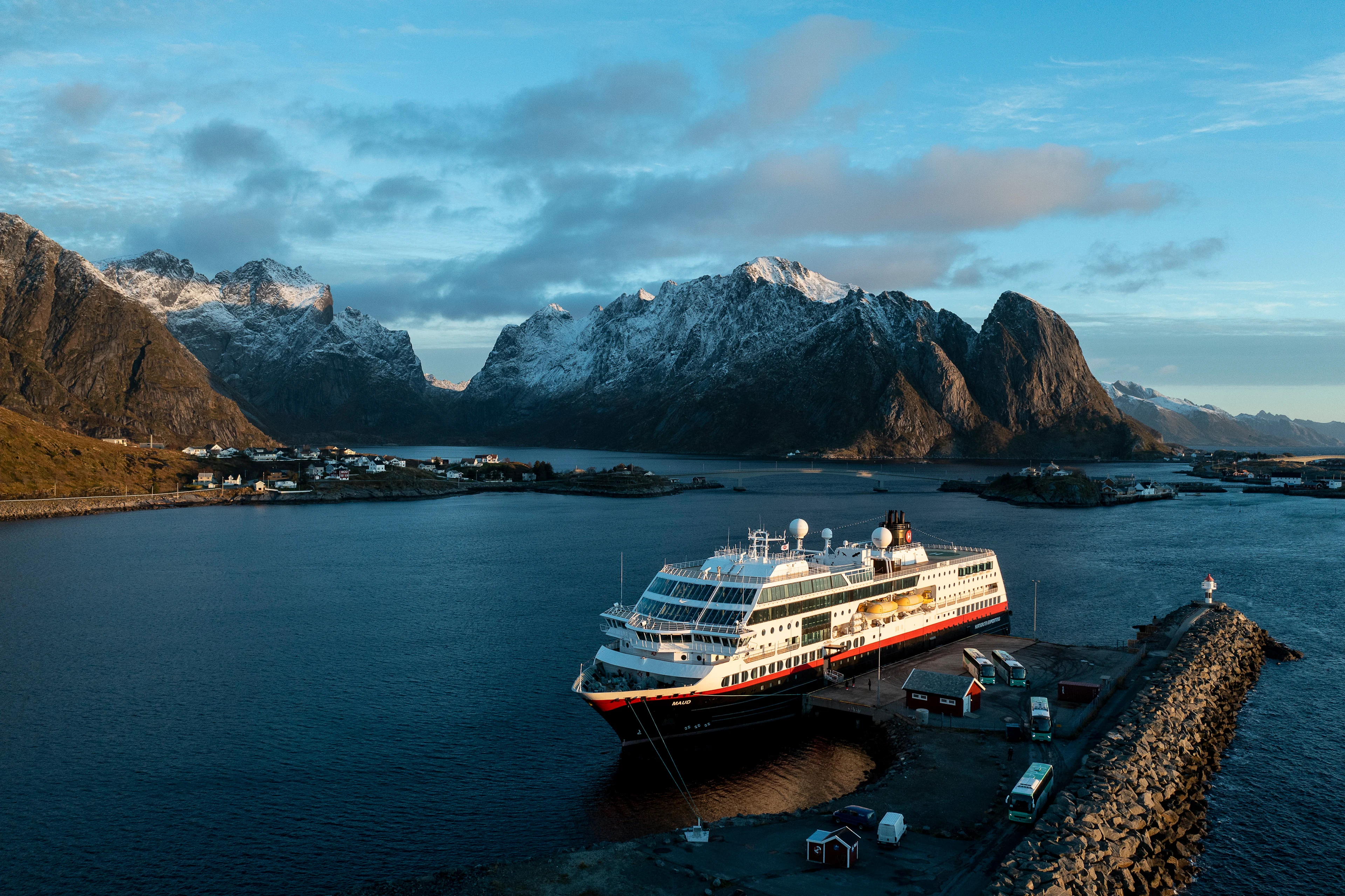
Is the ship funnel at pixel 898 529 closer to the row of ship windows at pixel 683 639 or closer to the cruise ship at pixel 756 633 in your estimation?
the cruise ship at pixel 756 633

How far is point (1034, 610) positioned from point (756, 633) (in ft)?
130

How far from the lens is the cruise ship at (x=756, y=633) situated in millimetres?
47281

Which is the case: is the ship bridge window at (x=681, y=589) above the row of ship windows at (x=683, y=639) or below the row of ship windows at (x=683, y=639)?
above

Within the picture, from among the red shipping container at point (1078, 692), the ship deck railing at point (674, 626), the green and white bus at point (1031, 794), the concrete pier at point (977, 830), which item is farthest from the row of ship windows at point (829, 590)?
the green and white bus at point (1031, 794)

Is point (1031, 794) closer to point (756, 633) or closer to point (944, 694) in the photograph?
point (944, 694)

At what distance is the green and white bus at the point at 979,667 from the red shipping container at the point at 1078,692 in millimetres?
4373

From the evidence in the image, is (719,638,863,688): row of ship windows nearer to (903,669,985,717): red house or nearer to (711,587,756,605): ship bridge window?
(711,587,756,605): ship bridge window

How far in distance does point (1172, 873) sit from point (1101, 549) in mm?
93601

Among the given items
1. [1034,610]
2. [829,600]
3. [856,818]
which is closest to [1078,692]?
[829,600]

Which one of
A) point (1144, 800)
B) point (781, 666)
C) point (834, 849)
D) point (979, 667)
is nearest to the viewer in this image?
point (834, 849)

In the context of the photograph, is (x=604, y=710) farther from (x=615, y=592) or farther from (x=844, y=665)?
(x=615, y=592)

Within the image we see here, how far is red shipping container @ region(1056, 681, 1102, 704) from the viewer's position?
164 feet

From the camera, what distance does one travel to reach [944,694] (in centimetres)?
4862

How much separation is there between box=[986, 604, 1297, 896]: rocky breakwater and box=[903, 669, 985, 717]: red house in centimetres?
733
